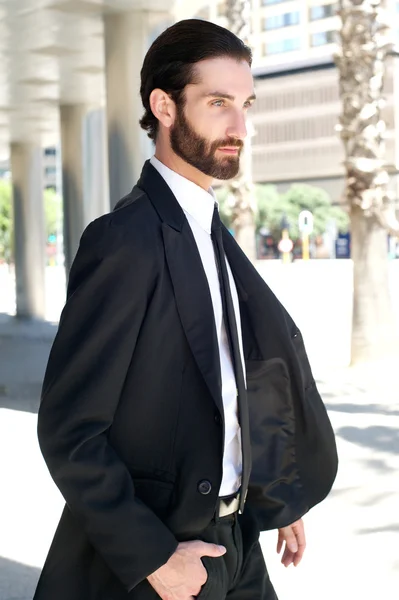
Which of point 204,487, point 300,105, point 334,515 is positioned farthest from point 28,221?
point 300,105

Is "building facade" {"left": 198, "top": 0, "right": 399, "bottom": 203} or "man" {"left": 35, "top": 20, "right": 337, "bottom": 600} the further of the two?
"building facade" {"left": 198, "top": 0, "right": 399, "bottom": 203}

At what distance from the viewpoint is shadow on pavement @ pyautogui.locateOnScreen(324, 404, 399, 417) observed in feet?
26.6

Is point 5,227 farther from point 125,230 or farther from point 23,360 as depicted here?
point 125,230

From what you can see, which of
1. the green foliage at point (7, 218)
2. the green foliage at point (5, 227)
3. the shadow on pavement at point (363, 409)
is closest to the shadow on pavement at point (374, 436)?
the shadow on pavement at point (363, 409)

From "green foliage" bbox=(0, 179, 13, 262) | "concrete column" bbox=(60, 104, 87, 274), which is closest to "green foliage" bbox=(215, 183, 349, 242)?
"green foliage" bbox=(0, 179, 13, 262)

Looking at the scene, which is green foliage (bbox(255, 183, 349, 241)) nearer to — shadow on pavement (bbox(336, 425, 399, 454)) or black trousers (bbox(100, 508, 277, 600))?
shadow on pavement (bbox(336, 425, 399, 454))

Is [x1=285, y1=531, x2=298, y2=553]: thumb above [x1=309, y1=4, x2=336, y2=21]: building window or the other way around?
the other way around

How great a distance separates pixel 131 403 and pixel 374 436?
18.6ft

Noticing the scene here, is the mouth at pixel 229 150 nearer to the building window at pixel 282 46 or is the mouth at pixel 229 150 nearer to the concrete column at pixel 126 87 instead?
the concrete column at pixel 126 87

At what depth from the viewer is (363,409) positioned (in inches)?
329

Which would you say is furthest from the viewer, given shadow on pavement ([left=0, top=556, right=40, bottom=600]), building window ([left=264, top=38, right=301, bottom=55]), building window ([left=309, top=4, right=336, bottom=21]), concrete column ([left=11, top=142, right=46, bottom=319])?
building window ([left=264, top=38, right=301, bottom=55])

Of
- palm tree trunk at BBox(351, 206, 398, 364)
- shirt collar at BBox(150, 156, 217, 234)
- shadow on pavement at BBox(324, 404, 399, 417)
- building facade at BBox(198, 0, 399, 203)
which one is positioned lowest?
shadow on pavement at BBox(324, 404, 399, 417)

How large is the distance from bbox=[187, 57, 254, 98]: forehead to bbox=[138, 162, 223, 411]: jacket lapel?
0.23 metres

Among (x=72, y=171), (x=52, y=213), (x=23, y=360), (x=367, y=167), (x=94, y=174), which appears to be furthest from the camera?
(x=52, y=213)
